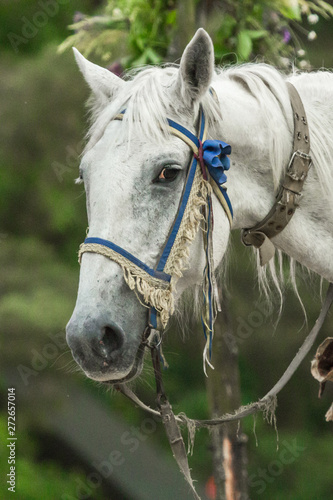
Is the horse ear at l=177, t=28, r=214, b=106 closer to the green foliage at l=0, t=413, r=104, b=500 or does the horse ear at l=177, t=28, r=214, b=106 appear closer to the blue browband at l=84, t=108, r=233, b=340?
the blue browband at l=84, t=108, r=233, b=340

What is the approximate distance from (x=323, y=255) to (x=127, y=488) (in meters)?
3.22

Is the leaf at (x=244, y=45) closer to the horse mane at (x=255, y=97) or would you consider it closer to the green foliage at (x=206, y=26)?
the green foliage at (x=206, y=26)

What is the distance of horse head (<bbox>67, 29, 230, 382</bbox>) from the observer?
5.67ft

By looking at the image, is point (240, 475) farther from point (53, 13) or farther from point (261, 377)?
point (53, 13)

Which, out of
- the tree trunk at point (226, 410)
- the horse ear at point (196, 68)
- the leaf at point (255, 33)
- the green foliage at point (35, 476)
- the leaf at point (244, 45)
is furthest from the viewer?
the green foliage at point (35, 476)

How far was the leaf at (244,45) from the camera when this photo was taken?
3.02 metres

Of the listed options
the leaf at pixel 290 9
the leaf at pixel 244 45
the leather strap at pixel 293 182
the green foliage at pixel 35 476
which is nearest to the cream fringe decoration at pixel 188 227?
the leather strap at pixel 293 182

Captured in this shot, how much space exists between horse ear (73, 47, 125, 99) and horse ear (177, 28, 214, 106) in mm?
322

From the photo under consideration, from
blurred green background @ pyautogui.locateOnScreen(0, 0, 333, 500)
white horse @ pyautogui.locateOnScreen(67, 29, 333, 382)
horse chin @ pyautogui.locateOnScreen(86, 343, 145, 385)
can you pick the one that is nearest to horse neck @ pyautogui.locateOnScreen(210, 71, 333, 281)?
white horse @ pyautogui.locateOnScreen(67, 29, 333, 382)

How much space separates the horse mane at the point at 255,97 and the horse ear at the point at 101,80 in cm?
5

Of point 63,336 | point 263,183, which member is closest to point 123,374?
point 263,183

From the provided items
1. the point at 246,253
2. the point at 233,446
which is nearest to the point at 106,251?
the point at 233,446

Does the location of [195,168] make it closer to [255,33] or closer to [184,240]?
[184,240]

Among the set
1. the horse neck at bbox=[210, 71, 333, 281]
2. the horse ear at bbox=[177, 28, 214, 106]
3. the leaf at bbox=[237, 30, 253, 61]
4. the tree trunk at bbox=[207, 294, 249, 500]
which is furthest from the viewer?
the tree trunk at bbox=[207, 294, 249, 500]
